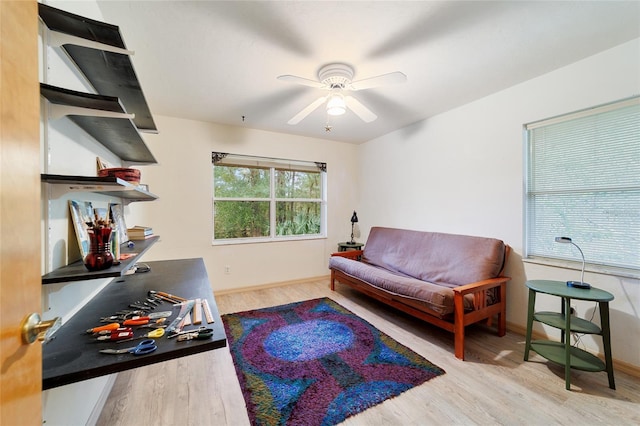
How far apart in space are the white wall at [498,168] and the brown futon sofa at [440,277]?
212 mm

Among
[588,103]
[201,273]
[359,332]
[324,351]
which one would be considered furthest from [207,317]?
[588,103]

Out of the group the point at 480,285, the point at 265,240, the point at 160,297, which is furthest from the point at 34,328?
the point at 265,240

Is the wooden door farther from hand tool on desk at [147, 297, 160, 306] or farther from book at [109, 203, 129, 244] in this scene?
book at [109, 203, 129, 244]

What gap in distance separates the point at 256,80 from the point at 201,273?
1.81m

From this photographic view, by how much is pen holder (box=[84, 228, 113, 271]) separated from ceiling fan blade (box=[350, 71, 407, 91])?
1892 millimetres

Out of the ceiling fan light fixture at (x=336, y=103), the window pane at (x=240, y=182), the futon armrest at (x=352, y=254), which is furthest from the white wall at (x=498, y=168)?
the window pane at (x=240, y=182)

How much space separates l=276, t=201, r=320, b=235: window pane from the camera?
4285mm

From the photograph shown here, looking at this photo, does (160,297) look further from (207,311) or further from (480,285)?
(480,285)

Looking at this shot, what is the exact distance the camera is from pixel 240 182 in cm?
397

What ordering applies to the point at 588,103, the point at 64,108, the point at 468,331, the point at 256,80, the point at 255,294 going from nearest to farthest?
the point at 64,108 → the point at 588,103 → the point at 256,80 → the point at 468,331 → the point at 255,294

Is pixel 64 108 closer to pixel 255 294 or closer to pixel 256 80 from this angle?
pixel 256 80

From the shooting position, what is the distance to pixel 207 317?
3.86ft

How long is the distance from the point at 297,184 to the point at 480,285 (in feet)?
9.96

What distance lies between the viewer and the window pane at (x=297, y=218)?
14.1ft
